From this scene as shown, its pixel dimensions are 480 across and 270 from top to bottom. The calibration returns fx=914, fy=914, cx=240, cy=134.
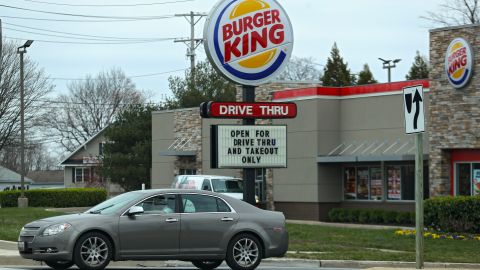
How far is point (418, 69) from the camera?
69.7m

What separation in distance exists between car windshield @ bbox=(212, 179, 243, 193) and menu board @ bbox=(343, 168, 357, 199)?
4.69 metres

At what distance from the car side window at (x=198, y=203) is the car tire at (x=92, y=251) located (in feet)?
5.39

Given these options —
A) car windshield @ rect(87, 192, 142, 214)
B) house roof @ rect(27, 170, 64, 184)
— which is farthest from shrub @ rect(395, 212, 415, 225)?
house roof @ rect(27, 170, 64, 184)

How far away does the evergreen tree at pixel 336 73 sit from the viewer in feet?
234

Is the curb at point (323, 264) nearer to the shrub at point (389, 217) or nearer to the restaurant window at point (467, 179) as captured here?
the restaurant window at point (467, 179)

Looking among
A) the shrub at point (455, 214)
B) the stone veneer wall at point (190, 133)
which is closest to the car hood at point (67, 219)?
the shrub at point (455, 214)

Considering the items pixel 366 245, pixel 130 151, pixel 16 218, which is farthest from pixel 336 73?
pixel 366 245

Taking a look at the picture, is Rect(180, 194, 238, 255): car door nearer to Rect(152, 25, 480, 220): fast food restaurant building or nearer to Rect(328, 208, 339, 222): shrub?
Rect(152, 25, 480, 220): fast food restaurant building

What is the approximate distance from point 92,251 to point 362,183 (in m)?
22.3

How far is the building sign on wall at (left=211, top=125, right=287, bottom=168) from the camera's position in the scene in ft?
73.1

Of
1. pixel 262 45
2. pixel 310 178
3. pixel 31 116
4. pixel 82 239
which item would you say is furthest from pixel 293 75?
pixel 82 239

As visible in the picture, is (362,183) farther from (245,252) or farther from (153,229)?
(153,229)

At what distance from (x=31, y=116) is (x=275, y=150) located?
41748 millimetres

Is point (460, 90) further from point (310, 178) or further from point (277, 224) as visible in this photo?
point (277, 224)
